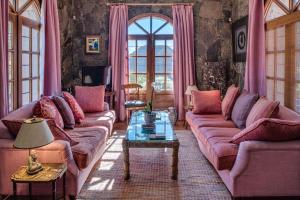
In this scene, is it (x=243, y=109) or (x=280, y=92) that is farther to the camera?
(x=280, y=92)

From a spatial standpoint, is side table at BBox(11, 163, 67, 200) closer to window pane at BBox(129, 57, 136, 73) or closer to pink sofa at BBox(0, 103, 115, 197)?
pink sofa at BBox(0, 103, 115, 197)

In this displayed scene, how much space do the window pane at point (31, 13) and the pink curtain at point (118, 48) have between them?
2.27m

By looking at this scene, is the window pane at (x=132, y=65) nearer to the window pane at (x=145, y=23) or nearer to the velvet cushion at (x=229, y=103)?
the window pane at (x=145, y=23)

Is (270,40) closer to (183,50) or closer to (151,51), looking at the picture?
(183,50)

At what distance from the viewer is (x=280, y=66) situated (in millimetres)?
5277

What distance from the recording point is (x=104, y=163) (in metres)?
4.86

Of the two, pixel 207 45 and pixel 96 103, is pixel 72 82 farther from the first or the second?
pixel 207 45

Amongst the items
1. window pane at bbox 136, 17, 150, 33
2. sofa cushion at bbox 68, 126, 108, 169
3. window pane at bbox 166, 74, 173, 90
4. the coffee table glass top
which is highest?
window pane at bbox 136, 17, 150, 33

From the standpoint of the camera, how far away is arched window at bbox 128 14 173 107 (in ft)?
27.1

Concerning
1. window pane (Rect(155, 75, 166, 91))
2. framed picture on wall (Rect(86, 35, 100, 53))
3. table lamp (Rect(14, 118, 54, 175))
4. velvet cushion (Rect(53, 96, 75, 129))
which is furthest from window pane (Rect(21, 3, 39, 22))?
window pane (Rect(155, 75, 166, 91))

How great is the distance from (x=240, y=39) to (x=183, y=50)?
1400mm

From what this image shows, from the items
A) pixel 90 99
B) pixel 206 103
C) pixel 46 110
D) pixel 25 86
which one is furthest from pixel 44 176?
pixel 206 103

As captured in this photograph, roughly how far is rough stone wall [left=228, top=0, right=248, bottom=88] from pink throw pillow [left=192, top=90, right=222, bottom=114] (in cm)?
110

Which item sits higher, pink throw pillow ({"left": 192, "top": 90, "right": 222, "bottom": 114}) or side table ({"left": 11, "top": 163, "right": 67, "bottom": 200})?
pink throw pillow ({"left": 192, "top": 90, "right": 222, "bottom": 114})
